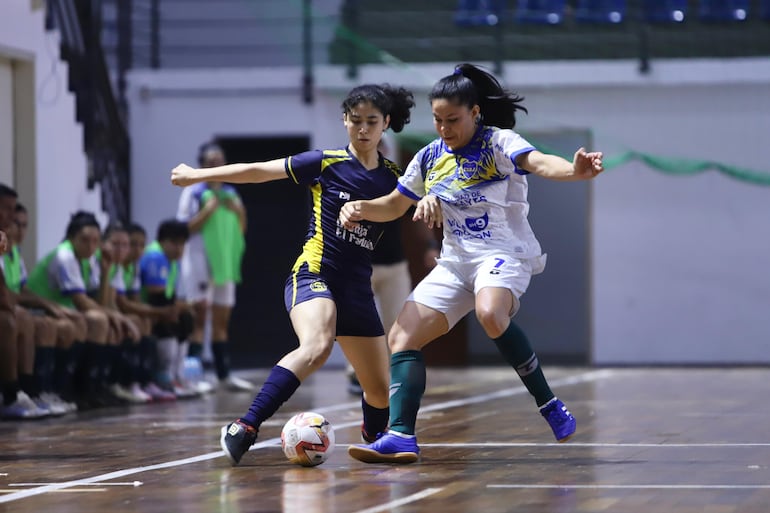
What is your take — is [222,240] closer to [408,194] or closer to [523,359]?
[408,194]

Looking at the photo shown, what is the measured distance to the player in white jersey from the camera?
6.30m

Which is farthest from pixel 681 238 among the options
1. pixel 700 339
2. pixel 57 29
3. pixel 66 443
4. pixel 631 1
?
pixel 66 443

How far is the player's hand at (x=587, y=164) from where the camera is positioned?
226 inches

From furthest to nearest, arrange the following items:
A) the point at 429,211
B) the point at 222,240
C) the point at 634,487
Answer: the point at 222,240, the point at 429,211, the point at 634,487

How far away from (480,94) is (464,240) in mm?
724

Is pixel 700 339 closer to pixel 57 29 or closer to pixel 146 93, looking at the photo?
pixel 146 93

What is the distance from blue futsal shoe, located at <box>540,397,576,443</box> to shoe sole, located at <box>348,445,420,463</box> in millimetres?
653

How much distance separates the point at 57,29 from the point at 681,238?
7793 millimetres

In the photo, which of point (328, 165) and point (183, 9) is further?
point (183, 9)

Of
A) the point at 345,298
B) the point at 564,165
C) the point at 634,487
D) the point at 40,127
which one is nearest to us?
the point at 634,487

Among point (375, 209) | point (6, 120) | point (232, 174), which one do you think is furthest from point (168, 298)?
point (375, 209)

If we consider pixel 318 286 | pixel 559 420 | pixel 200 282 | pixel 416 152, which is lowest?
pixel 559 420

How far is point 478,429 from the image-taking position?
8.08m

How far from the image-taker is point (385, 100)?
262 inches
